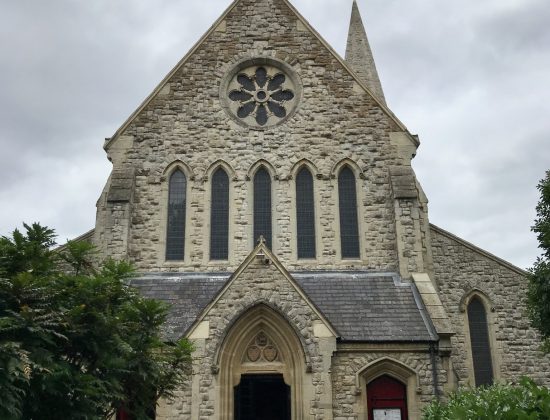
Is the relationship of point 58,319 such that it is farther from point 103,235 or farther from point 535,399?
point 103,235

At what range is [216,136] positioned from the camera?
20.3 m

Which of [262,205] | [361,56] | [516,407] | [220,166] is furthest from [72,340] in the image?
[361,56]

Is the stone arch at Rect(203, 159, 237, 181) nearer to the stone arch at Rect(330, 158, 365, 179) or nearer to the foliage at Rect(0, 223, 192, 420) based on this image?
the stone arch at Rect(330, 158, 365, 179)

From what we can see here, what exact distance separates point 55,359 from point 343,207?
11.5 m

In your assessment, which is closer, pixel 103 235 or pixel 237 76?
pixel 103 235

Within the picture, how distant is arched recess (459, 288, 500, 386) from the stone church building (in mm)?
44

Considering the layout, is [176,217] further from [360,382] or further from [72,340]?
[72,340]

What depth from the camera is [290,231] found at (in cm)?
1931

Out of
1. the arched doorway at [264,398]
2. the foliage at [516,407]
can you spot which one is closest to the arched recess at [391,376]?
the arched doorway at [264,398]

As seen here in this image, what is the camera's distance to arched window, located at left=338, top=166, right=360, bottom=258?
62.9 feet

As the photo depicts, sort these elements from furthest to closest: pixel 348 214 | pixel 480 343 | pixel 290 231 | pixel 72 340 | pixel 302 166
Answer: pixel 302 166, pixel 480 343, pixel 348 214, pixel 290 231, pixel 72 340

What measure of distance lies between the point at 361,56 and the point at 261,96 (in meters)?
14.5

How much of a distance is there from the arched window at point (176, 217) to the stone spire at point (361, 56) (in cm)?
1564

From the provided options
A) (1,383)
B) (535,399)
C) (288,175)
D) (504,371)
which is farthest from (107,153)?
(535,399)
